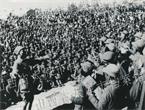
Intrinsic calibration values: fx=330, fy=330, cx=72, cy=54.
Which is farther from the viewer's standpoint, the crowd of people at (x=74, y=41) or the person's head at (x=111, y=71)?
the crowd of people at (x=74, y=41)

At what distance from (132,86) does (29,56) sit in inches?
35.4

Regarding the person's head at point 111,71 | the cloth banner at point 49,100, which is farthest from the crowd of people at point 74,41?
the cloth banner at point 49,100

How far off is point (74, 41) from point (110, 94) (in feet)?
4.96

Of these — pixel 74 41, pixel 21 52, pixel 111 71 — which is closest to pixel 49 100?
pixel 21 52

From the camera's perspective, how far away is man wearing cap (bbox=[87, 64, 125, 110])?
2.19 m

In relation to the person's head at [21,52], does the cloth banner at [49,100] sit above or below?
below

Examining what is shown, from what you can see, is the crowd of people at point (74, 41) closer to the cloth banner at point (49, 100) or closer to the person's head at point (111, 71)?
the person's head at point (111, 71)

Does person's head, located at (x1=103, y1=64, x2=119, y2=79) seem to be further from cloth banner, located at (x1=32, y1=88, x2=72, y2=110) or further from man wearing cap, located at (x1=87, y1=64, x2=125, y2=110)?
cloth banner, located at (x1=32, y1=88, x2=72, y2=110)

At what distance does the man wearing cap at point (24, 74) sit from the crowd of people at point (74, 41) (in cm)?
9

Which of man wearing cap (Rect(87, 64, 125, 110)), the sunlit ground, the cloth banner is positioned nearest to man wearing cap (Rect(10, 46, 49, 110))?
the cloth banner

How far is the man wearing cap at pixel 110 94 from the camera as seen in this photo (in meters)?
2.19

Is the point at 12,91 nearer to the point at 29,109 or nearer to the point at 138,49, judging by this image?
the point at 29,109

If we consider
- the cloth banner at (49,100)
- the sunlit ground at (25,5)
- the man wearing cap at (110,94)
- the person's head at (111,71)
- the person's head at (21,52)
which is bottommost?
the cloth banner at (49,100)

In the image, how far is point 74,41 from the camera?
3621mm
